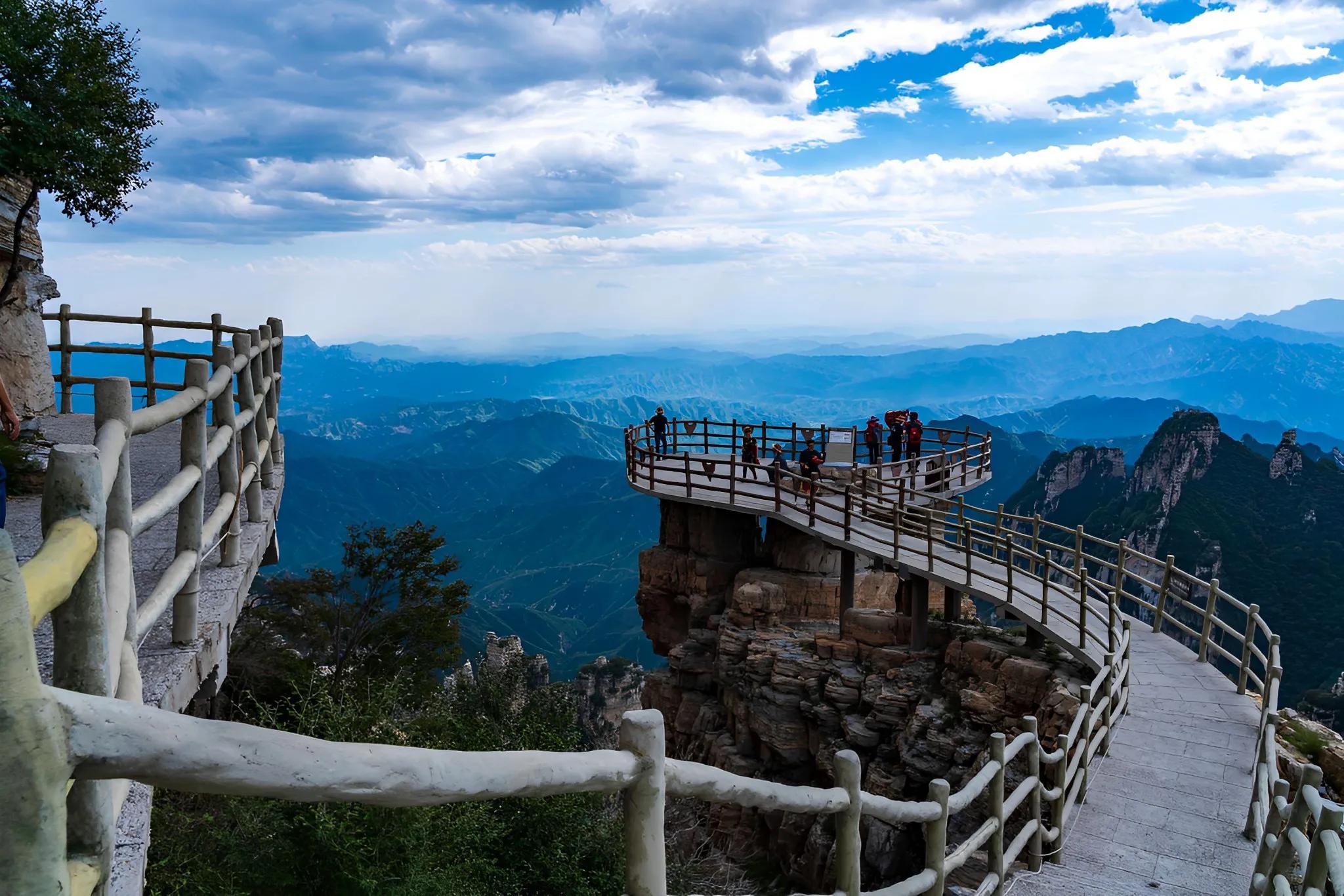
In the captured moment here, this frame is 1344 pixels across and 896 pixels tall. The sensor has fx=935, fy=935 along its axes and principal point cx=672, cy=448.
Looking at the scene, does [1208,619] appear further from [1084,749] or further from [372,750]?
[372,750]

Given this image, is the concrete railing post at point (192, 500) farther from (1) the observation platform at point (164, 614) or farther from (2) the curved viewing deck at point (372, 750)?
(1) the observation platform at point (164, 614)

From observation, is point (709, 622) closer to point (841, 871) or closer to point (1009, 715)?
point (1009, 715)

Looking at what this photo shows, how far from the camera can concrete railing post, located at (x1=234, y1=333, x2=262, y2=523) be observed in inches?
300

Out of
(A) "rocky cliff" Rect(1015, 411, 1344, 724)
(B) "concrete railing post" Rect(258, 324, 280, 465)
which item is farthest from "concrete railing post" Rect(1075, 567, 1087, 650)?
(A) "rocky cliff" Rect(1015, 411, 1344, 724)

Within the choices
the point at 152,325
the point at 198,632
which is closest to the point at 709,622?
the point at 152,325

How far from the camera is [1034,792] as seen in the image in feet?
26.6

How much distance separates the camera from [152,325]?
46.3 ft

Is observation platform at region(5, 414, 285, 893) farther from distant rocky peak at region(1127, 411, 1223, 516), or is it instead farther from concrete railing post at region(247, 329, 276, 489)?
distant rocky peak at region(1127, 411, 1223, 516)

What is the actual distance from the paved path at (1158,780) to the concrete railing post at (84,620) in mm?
7570

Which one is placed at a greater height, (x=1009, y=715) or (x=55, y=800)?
(x=55, y=800)

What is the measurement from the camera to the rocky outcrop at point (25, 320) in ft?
54.2

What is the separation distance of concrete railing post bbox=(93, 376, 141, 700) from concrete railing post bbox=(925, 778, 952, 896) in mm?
4251

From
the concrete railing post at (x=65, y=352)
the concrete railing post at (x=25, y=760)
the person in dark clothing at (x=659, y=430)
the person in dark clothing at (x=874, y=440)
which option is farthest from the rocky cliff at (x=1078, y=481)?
the concrete railing post at (x=25, y=760)

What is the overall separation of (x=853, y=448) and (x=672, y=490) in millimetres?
4822
